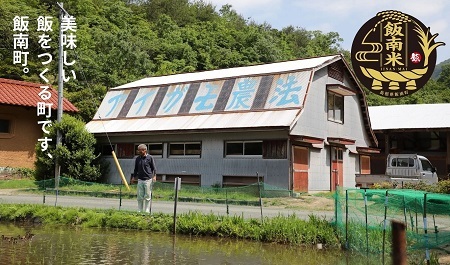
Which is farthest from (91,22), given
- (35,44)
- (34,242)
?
(34,242)

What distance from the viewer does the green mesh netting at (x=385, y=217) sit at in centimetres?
825

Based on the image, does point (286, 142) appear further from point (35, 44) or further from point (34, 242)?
point (35, 44)

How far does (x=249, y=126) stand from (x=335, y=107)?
758 cm

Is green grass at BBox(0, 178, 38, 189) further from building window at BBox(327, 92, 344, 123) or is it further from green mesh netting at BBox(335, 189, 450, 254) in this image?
green mesh netting at BBox(335, 189, 450, 254)

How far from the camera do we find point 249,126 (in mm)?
22469

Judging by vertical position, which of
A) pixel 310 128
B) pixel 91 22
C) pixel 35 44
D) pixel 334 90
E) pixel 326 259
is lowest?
pixel 326 259

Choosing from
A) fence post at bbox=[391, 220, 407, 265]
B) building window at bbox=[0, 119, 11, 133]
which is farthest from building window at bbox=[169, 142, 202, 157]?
fence post at bbox=[391, 220, 407, 265]

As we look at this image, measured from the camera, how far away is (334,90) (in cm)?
2661

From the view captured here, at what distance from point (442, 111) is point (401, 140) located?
12.8 feet

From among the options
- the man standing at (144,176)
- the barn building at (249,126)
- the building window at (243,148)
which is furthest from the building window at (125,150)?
the man standing at (144,176)

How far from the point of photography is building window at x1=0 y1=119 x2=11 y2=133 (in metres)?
28.6

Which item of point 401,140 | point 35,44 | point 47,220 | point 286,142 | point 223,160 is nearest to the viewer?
point 47,220

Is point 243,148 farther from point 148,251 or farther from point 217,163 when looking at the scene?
point 148,251

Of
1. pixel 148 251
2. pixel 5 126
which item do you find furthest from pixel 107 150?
pixel 148 251
